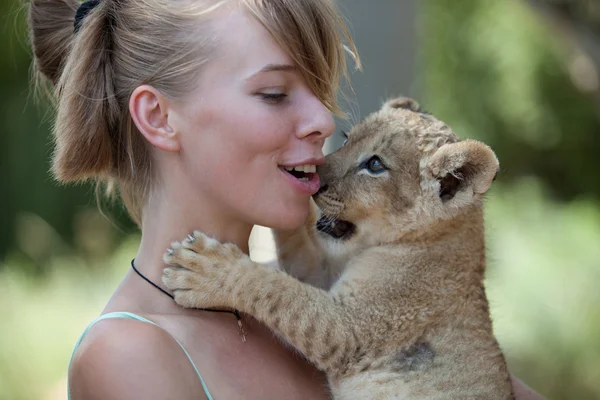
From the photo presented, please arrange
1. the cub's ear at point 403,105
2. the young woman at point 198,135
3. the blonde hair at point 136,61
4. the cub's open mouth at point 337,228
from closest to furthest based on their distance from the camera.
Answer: the young woman at point 198,135
the blonde hair at point 136,61
the cub's open mouth at point 337,228
the cub's ear at point 403,105

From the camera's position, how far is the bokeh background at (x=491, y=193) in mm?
7078

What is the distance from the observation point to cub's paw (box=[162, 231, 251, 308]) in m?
2.84

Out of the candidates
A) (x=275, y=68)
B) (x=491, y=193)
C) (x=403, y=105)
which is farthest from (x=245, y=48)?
(x=491, y=193)

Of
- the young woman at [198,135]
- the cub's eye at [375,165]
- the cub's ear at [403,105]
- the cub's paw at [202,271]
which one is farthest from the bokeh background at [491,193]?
the cub's paw at [202,271]

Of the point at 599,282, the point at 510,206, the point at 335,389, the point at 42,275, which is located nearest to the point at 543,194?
the point at 510,206

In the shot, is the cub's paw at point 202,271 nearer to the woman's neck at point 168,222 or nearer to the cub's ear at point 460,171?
the woman's neck at point 168,222

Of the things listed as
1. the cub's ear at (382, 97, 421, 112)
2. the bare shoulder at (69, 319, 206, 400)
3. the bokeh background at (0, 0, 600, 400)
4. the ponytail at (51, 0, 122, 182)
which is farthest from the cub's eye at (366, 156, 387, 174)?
the bare shoulder at (69, 319, 206, 400)

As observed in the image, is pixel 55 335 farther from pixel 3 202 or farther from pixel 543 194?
pixel 543 194

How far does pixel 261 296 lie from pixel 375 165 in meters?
0.84

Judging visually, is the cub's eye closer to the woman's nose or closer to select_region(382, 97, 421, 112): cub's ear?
select_region(382, 97, 421, 112): cub's ear

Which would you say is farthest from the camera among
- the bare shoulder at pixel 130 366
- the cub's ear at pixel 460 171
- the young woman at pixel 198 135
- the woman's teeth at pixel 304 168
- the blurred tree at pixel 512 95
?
the blurred tree at pixel 512 95

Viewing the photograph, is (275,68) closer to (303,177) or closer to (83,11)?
(303,177)

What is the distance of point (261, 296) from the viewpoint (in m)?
2.96

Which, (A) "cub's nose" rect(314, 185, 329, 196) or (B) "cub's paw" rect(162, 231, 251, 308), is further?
(A) "cub's nose" rect(314, 185, 329, 196)
